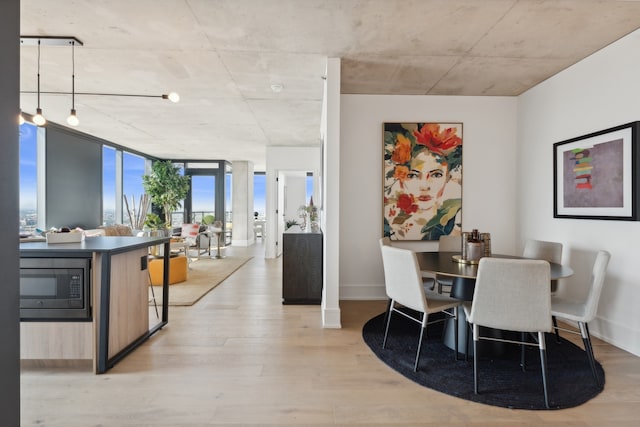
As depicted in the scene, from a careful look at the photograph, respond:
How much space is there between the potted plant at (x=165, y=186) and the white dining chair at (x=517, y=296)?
8.01m

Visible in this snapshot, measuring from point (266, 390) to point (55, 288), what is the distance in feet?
5.48

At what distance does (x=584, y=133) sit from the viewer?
10.1 ft

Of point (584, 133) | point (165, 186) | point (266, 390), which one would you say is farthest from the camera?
point (165, 186)

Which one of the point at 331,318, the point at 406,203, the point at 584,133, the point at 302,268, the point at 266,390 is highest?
the point at 584,133

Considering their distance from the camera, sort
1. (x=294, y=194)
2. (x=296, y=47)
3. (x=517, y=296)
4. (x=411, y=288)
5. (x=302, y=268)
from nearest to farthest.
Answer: (x=517, y=296) → (x=411, y=288) → (x=296, y=47) → (x=302, y=268) → (x=294, y=194)

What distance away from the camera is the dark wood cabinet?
155 inches

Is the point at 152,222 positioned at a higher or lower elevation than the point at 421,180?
lower

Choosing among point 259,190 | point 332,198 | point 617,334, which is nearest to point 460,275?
point 332,198

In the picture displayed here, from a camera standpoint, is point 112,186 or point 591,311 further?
point 112,186

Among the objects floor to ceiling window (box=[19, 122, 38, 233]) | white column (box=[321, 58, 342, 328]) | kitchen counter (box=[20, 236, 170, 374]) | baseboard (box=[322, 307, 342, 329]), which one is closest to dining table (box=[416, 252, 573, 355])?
white column (box=[321, 58, 342, 328])

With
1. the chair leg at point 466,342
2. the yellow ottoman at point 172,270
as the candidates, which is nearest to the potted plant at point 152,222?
the yellow ottoman at point 172,270

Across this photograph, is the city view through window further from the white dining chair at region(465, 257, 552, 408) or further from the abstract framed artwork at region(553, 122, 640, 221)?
the abstract framed artwork at region(553, 122, 640, 221)

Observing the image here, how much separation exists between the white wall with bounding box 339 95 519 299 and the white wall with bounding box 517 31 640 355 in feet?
0.64

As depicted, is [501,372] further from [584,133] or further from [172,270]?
[172,270]
